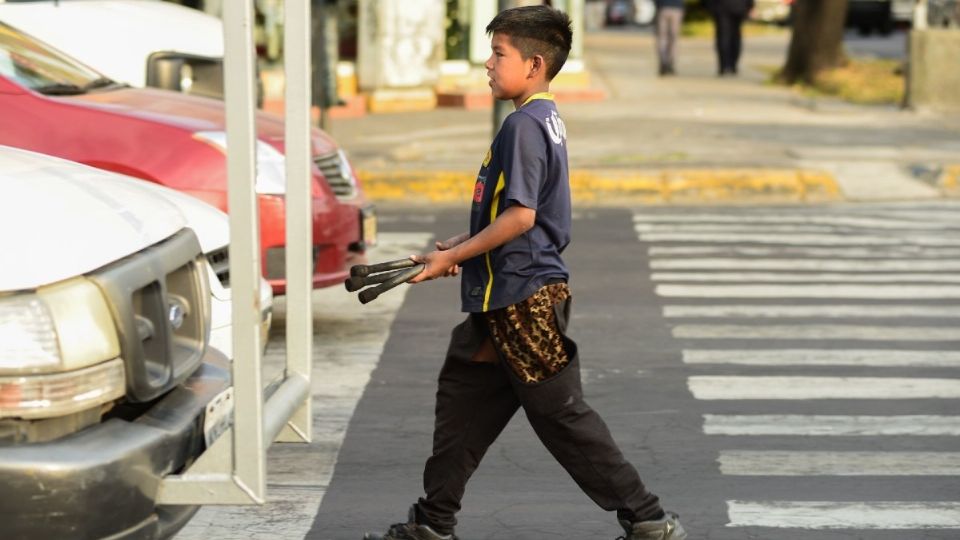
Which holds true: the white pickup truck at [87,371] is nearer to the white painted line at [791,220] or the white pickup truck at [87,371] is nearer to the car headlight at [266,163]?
the car headlight at [266,163]

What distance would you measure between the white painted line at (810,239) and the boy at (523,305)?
6650mm

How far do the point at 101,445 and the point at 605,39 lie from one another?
33.4m

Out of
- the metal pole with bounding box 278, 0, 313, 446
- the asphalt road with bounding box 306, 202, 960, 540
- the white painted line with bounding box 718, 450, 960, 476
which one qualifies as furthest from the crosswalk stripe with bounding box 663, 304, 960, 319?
the metal pole with bounding box 278, 0, 313, 446

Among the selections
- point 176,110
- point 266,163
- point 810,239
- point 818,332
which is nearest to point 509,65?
point 266,163

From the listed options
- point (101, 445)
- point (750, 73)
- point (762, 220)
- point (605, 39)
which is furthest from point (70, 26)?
point (605, 39)

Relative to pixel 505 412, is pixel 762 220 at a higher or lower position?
lower

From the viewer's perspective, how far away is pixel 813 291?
9.70 metres

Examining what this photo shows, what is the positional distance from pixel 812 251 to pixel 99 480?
8.12 meters

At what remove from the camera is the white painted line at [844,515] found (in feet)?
18.0

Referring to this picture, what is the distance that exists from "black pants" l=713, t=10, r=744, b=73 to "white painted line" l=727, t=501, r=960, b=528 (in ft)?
61.9

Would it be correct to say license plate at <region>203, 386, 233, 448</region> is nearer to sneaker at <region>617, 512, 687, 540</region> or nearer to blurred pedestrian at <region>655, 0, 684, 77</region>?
sneaker at <region>617, 512, 687, 540</region>

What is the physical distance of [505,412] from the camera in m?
5.06

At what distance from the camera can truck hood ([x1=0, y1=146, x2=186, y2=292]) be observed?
144 inches

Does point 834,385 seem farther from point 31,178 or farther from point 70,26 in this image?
point 70,26
